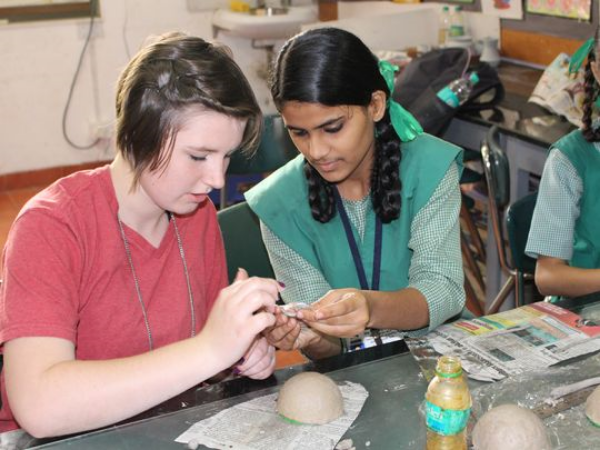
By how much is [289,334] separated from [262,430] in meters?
0.27

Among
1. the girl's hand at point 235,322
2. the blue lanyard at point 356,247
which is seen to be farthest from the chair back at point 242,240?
the girl's hand at point 235,322

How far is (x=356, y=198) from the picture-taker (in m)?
1.63

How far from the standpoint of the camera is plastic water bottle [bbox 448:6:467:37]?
362cm

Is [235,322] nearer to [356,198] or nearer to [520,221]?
[356,198]

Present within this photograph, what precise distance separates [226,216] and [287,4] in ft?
10.2

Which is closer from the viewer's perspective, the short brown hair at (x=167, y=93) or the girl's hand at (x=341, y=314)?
the short brown hair at (x=167, y=93)

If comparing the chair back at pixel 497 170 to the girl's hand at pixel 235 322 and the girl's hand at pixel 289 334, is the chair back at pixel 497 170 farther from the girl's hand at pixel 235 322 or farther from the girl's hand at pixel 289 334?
the girl's hand at pixel 235 322

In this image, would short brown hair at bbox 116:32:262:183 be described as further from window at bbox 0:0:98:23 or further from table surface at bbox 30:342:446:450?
window at bbox 0:0:98:23

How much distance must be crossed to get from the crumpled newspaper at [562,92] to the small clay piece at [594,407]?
5.36 ft

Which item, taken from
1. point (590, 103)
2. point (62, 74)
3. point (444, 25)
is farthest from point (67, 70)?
point (590, 103)

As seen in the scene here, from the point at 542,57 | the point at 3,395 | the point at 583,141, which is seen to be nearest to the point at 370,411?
the point at 3,395

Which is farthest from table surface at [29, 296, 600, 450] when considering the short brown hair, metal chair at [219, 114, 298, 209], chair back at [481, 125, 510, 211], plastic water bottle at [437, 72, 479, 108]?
plastic water bottle at [437, 72, 479, 108]

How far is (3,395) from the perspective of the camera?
1230mm

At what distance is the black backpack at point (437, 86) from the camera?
2.82m
